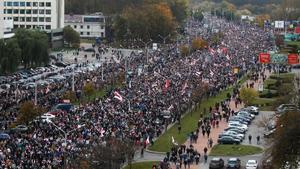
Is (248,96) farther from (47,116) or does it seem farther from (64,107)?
(47,116)

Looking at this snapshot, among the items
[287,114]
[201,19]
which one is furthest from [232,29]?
[287,114]

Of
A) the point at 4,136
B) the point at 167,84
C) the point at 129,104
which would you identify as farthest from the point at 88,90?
the point at 4,136

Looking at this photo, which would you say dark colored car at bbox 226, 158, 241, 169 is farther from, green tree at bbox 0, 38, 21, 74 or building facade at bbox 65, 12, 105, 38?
building facade at bbox 65, 12, 105, 38

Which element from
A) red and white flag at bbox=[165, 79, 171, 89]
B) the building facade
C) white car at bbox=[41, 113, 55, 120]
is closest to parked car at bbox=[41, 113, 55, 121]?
white car at bbox=[41, 113, 55, 120]

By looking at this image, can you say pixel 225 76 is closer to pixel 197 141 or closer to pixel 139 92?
pixel 139 92

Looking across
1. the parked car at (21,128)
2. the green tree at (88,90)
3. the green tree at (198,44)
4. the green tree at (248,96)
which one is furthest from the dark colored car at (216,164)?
the green tree at (198,44)
